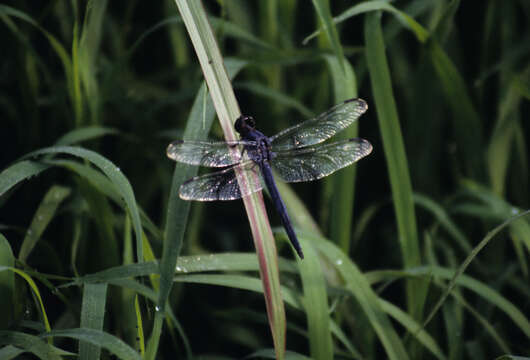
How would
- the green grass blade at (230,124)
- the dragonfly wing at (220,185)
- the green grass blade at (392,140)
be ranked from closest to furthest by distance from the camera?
1. the green grass blade at (230,124)
2. the dragonfly wing at (220,185)
3. the green grass blade at (392,140)

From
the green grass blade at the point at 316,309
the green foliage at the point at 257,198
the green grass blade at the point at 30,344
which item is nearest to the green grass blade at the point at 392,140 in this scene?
the green foliage at the point at 257,198

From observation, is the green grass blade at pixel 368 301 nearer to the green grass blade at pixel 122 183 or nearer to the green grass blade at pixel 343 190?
the green grass blade at pixel 343 190

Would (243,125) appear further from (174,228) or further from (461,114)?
(461,114)

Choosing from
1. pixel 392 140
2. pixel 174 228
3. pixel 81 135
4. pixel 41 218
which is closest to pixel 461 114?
pixel 392 140

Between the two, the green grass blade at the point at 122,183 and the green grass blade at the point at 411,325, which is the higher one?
the green grass blade at the point at 122,183

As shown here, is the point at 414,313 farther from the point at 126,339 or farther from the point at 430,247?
the point at 126,339

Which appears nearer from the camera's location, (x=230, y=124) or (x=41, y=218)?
(x=230, y=124)

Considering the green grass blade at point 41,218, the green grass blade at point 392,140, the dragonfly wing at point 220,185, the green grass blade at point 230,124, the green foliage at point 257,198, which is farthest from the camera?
the green grass blade at point 392,140
